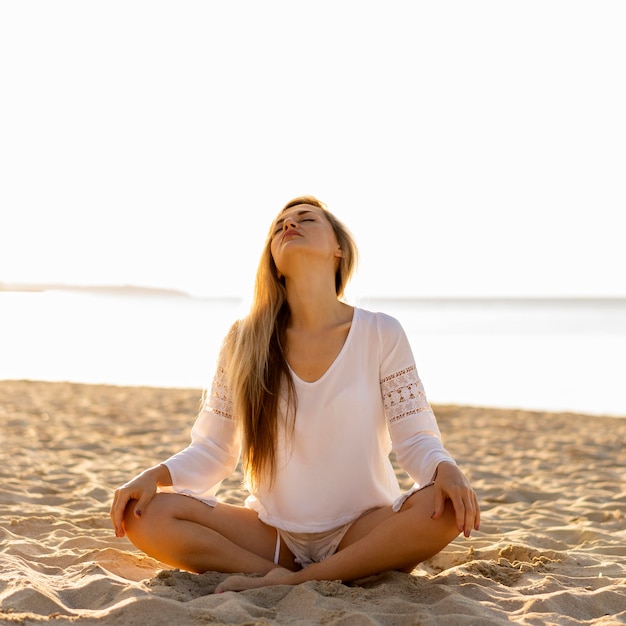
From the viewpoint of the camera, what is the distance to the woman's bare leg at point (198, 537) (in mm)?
2738

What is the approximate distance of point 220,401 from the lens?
305 cm

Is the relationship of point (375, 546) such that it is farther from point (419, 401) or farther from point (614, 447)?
point (614, 447)

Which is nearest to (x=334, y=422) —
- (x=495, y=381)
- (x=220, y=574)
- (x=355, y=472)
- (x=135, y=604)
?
(x=355, y=472)

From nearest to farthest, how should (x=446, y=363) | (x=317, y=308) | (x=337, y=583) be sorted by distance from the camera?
(x=337, y=583) → (x=317, y=308) → (x=446, y=363)

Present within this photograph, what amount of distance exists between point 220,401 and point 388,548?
0.88 metres

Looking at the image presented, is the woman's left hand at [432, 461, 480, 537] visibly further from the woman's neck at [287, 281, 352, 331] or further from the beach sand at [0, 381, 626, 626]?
the woman's neck at [287, 281, 352, 331]

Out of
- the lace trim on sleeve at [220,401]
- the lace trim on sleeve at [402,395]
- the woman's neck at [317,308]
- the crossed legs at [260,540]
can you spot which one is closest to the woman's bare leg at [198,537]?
the crossed legs at [260,540]

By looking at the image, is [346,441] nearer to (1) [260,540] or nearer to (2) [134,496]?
(1) [260,540]

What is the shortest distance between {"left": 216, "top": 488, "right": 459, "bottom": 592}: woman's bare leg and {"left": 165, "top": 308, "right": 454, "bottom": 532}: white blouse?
187 mm

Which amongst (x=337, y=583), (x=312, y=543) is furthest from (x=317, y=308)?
(x=337, y=583)

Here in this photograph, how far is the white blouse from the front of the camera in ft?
9.39

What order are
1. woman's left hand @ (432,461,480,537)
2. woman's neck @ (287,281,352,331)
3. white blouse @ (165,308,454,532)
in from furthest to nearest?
woman's neck @ (287,281,352,331) < white blouse @ (165,308,454,532) < woman's left hand @ (432,461,480,537)

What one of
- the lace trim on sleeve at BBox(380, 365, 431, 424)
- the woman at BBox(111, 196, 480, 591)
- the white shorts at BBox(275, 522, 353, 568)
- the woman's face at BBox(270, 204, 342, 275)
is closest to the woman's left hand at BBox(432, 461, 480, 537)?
the woman at BBox(111, 196, 480, 591)

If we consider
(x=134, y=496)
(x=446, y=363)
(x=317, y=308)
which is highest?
(x=317, y=308)
